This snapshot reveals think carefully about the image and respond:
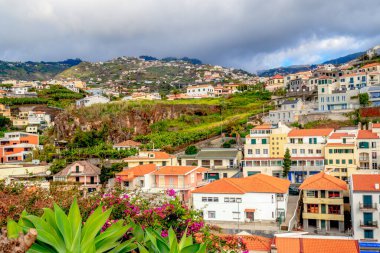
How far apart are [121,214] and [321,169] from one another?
32779 mm

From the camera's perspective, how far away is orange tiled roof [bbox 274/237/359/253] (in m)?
16.4

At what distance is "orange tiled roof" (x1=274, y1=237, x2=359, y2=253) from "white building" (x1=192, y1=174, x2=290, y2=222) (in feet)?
34.9

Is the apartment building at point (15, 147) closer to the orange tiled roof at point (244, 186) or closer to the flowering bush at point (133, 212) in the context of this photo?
the orange tiled roof at point (244, 186)

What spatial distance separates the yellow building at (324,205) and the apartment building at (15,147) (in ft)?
134

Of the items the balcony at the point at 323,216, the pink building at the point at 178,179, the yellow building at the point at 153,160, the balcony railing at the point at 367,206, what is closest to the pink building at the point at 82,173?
the yellow building at the point at 153,160

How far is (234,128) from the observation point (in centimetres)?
5322

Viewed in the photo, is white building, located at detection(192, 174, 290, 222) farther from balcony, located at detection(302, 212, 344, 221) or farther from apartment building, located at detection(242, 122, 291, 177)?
apartment building, located at detection(242, 122, 291, 177)

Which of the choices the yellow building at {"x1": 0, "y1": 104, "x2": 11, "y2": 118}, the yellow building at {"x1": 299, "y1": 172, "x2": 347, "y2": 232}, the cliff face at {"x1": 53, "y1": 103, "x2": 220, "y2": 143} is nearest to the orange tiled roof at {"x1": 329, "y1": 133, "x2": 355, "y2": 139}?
the yellow building at {"x1": 299, "y1": 172, "x2": 347, "y2": 232}

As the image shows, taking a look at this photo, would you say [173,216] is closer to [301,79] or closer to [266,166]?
[266,166]

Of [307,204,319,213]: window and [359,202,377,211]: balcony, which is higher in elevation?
[359,202,377,211]: balcony

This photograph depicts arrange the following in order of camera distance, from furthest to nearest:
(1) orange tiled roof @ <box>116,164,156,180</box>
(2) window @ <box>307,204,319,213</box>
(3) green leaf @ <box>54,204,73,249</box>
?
(1) orange tiled roof @ <box>116,164,156,180</box>
(2) window @ <box>307,204,319,213</box>
(3) green leaf @ <box>54,204,73,249</box>

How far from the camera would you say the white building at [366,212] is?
24469 millimetres

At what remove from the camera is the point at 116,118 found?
206ft

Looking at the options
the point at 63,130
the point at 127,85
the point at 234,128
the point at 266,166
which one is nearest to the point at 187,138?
the point at 234,128
